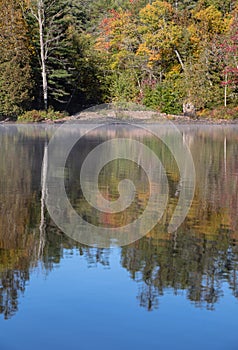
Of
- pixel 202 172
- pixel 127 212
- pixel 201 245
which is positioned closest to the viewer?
pixel 201 245

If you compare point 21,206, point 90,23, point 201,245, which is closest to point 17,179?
point 21,206

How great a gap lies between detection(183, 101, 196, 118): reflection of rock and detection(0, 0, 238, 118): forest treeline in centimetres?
16

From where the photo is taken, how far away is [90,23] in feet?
202

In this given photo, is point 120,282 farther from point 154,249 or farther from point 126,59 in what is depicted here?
point 126,59

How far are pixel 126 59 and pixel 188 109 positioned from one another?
7885 millimetres

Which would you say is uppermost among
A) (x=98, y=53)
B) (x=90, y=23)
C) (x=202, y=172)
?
(x=90, y=23)

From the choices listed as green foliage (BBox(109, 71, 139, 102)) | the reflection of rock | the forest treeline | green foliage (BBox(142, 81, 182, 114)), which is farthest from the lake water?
green foliage (BBox(109, 71, 139, 102))

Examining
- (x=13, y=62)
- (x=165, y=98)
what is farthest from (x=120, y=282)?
(x=165, y=98)

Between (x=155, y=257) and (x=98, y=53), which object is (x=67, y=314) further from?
(x=98, y=53)

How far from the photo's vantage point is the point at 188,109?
42531 mm

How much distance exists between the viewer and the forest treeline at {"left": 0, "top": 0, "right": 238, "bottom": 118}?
39.0 m

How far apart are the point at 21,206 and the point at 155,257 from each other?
11.1 ft

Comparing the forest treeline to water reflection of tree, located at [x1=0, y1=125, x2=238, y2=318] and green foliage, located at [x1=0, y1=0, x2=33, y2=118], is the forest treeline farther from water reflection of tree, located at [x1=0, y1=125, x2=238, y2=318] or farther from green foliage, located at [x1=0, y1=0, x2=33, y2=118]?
water reflection of tree, located at [x1=0, y1=125, x2=238, y2=318]

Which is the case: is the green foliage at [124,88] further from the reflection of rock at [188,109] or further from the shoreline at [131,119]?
the reflection of rock at [188,109]
